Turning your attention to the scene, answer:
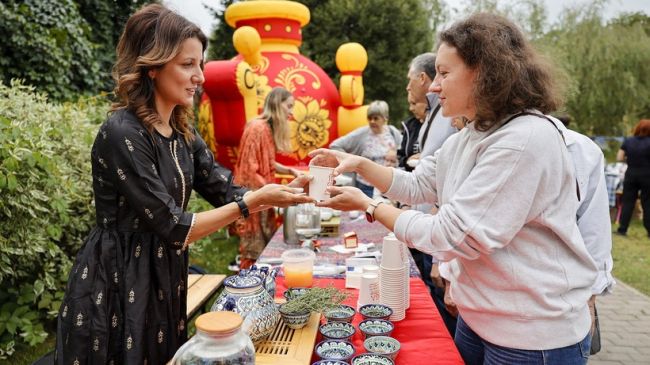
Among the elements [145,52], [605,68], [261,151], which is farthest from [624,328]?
[605,68]

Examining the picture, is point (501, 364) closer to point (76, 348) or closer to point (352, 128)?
point (76, 348)

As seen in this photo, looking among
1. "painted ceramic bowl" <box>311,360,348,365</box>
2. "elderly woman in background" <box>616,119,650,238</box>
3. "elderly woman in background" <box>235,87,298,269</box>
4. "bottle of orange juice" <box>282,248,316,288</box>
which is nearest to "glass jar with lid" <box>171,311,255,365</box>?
"painted ceramic bowl" <box>311,360,348,365</box>

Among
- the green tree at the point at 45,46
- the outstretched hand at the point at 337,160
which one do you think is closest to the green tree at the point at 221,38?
the green tree at the point at 45,46

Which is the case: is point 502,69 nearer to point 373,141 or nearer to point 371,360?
point 371,360

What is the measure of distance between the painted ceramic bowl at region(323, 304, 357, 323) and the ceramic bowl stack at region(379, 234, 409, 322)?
0.23 meters

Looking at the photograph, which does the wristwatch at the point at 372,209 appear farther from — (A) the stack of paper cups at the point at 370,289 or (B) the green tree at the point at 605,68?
(B) the green tree at the point at 605,68

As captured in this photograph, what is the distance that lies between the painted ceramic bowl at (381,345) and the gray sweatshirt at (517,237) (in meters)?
0.33

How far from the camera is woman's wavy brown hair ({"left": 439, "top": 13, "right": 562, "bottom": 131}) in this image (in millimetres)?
1496

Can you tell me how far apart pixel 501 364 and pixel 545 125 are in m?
0.80

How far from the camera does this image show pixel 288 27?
6961mm

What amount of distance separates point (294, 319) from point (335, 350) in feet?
0.71

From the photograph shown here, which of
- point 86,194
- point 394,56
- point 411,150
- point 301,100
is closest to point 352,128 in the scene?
point 301,100

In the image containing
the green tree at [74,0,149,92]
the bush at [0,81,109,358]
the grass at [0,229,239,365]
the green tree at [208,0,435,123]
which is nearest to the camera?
the bush at [0,81,109,358]

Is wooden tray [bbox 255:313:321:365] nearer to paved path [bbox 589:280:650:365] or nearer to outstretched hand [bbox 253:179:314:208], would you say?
outstretched hand [bbox 253:179:314:208]
